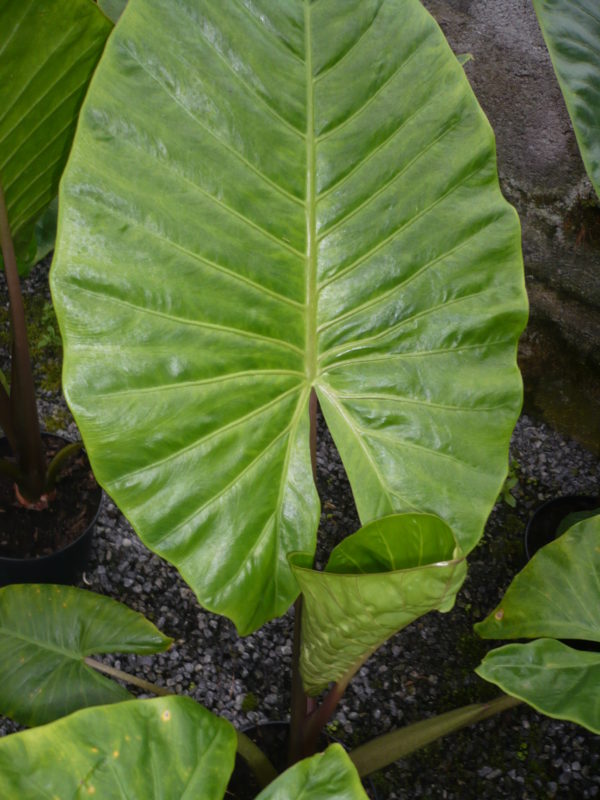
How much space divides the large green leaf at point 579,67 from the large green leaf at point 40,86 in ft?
1.96

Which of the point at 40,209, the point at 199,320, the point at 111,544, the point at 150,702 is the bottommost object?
the point at 111,544

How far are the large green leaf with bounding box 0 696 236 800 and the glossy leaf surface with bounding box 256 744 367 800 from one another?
7cm

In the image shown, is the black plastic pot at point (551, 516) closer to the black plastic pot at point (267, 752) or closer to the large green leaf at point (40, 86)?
the black plastic pot at point (267, 752)

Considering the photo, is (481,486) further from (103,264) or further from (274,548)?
(103,264)

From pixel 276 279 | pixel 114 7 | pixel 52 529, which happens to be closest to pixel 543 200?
pixel 114 7

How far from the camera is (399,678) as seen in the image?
1668 mm

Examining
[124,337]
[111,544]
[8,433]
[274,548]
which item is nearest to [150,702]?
[274,548]

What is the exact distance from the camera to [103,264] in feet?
2.64

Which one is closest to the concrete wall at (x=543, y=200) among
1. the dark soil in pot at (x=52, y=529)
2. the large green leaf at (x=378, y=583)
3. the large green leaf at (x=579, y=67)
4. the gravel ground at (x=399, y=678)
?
the gravel ground at (x=399, y=678)

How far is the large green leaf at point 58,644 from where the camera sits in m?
1.09

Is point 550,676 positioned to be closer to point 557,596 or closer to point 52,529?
point 557,596

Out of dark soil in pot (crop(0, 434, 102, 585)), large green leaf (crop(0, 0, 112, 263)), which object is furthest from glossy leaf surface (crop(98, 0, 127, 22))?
dark soil in pot (crop(0, 434, 102, 585))

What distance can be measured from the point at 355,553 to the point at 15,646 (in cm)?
60

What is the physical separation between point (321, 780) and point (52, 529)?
98 centimetres
